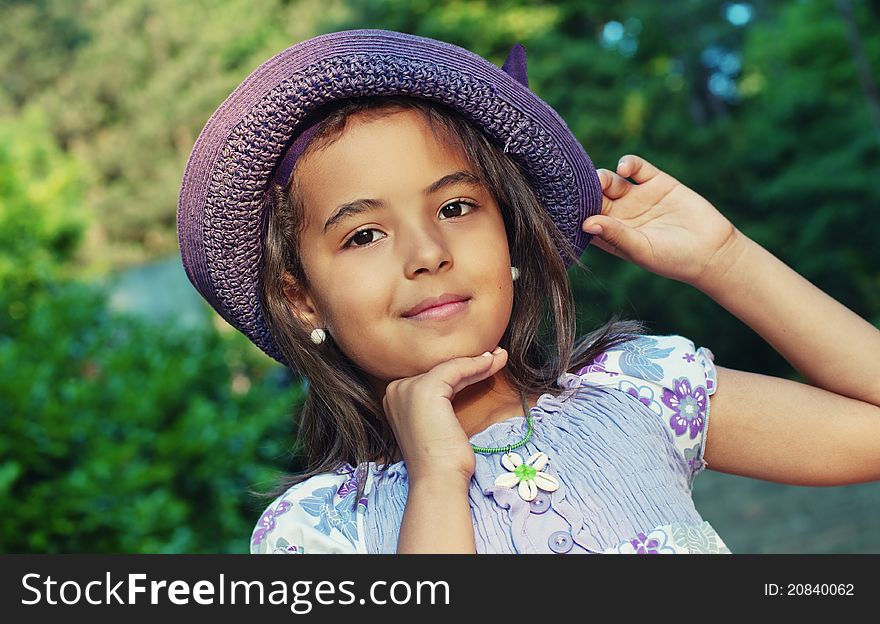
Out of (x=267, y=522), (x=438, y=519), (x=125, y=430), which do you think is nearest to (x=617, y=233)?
(x=438, y=519)

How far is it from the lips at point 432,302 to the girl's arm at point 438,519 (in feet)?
1.00

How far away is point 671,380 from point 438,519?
57cm

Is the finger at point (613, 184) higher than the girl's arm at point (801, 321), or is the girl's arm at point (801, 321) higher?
the finger at point (613, 184)

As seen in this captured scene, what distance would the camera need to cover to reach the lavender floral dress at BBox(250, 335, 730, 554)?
5.70ft

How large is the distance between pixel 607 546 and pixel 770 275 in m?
0.65

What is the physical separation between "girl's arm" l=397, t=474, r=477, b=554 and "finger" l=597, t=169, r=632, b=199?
0.75m

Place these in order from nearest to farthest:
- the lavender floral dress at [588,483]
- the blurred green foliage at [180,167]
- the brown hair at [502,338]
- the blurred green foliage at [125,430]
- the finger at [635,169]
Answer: the lavender floral dress at [588,483]
the brown hair at [502,338]
the finger at [635,169]
the blurred green foliage at [125,430]
the blurred green foliage at [180,167]

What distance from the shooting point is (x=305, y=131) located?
1892 mm

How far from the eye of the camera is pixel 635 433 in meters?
1.84

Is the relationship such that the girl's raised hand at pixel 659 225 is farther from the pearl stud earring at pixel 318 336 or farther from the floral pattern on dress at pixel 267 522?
the floral pattern on dress at pixel 267 522

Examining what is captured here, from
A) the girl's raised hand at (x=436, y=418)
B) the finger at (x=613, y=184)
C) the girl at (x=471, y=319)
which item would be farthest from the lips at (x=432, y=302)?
the finger at (x=613, y=184)

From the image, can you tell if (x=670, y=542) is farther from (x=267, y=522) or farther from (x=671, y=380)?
(x=267, y=522)

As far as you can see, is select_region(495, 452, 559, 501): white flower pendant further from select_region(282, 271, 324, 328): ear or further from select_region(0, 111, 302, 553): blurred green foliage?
select_region(0, 111, 302, 553): blurred green foliage

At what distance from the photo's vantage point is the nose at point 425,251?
175 cm
